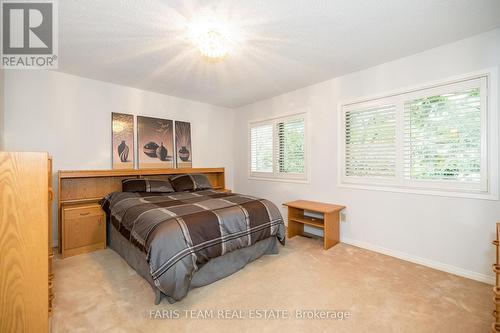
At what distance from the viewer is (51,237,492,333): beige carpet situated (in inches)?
62.9

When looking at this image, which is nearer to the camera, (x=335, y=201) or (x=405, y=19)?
(x=405, y=19)

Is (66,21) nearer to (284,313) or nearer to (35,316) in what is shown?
Answer: (35,316)

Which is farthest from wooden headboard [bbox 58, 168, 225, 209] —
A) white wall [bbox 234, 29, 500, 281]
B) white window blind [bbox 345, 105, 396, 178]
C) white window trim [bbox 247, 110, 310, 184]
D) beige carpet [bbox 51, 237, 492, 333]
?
white window blind [bbox 345, 105, 396, 178]

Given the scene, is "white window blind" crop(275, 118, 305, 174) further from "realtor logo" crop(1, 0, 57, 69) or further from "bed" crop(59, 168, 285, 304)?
"realtor logo" crop(1, 0, 57, 69)

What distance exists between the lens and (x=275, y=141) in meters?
4.23

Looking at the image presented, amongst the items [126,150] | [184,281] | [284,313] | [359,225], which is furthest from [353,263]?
[126,150]

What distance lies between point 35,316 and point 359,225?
10.7 feet

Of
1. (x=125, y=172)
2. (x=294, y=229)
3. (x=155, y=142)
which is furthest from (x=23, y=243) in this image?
(x=294, y=229)

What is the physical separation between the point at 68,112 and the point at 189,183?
6.55 feet

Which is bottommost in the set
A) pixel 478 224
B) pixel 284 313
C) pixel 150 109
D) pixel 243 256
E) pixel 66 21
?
pixel 284 313

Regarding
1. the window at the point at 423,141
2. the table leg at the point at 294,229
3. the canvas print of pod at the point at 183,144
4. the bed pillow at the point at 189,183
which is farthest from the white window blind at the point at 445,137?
the canvas print of pod at the point at 183,144

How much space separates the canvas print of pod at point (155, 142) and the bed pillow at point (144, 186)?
0.39 meters

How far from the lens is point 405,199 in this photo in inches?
105

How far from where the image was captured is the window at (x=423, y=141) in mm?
2213
